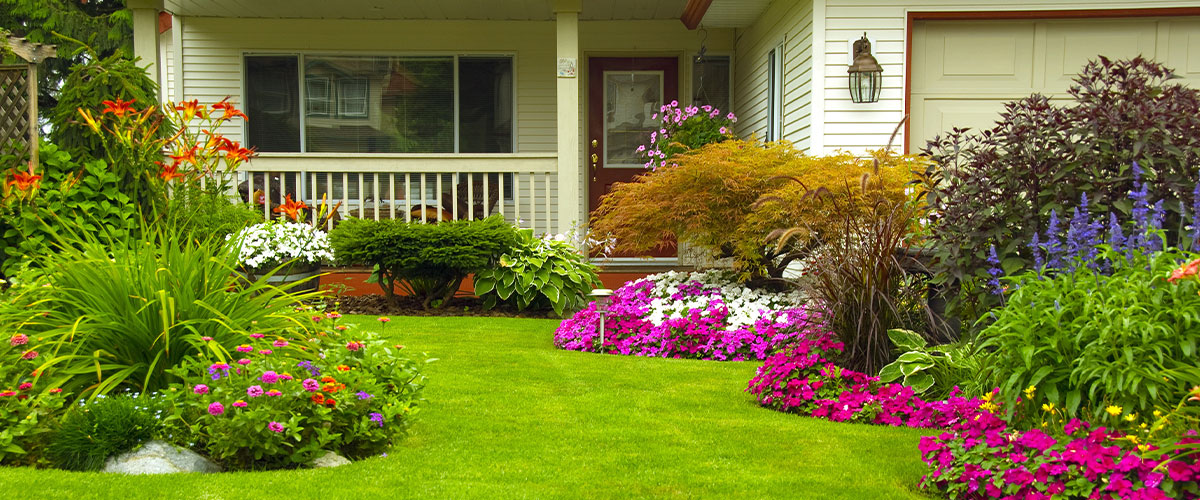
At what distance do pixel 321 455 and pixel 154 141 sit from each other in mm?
5230

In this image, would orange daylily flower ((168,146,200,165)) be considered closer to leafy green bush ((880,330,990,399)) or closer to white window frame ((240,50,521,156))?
white window frame ((240,50,521,156))

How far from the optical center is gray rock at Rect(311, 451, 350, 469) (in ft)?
11.5

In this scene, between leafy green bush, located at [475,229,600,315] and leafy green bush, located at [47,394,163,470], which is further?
leafy green bush, located at [475,229,600,315]

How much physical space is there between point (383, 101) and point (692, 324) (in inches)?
233

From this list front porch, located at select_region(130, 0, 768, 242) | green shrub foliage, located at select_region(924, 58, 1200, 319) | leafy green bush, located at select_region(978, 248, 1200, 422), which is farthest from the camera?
front porch, located at select_region(130, 0, 768, 242)

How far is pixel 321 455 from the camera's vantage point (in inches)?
139

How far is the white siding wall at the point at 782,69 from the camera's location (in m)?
8.78

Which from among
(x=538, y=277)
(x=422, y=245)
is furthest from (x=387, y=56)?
(x=538, y=277)

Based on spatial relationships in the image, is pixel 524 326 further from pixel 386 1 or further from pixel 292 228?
pixel 386 1

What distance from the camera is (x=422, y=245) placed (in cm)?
824

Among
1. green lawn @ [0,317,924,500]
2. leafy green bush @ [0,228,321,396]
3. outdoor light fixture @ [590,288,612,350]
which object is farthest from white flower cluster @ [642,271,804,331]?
leafy green bush @ [0,228,321,396]

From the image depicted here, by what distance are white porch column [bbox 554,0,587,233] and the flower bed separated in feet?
6.52

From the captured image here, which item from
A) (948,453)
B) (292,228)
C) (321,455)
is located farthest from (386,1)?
(948,453)

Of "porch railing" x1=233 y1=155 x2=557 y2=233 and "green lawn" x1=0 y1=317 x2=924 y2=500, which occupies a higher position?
"porch railing" x1=233 y1=155 x2=557 y2=233
